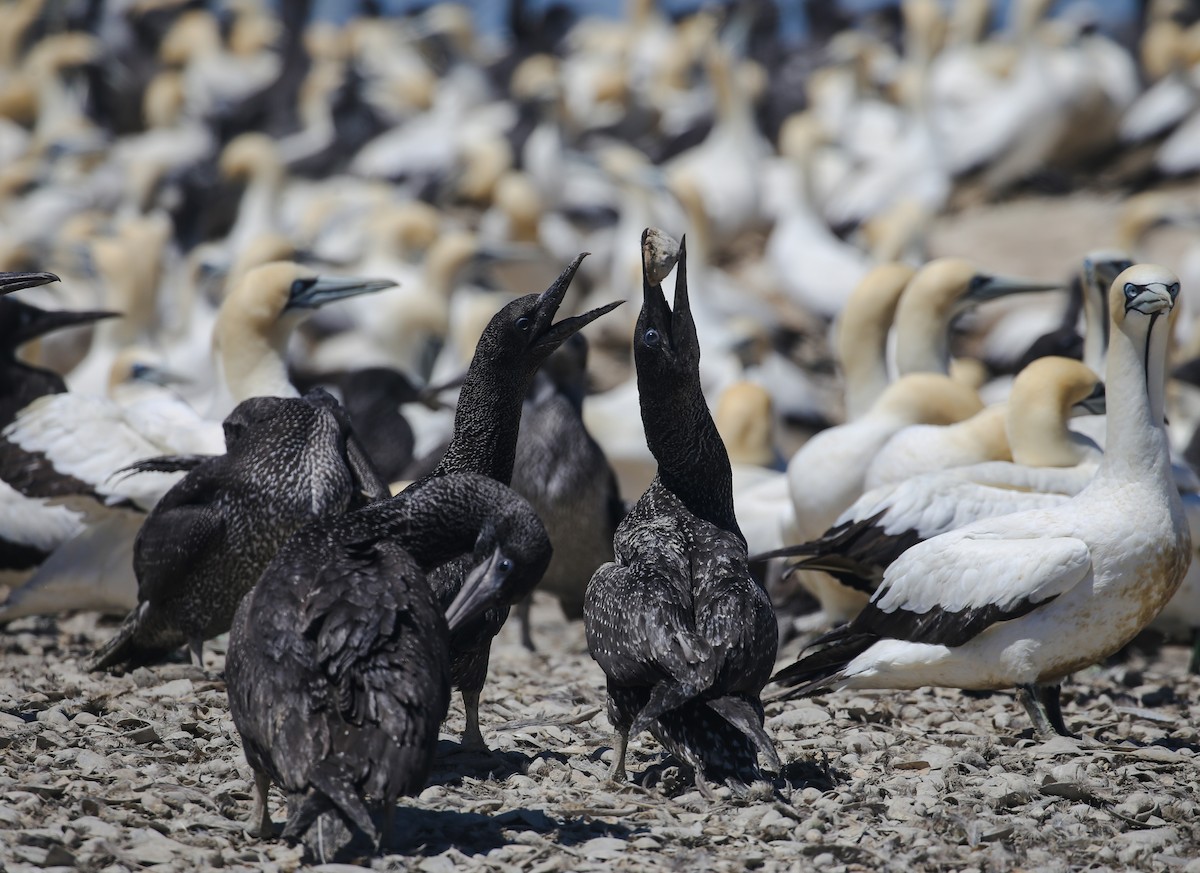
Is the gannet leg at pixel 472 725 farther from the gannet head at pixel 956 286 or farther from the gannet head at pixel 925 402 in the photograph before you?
the gannet head at pixel 956 286

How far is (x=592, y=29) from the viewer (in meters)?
35.7

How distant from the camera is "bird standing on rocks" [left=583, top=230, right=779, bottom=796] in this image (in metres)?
5.23

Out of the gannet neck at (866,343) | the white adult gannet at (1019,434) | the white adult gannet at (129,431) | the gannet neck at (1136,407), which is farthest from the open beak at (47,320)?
the gannet neck at (1136,407)

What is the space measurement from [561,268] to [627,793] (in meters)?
12.2

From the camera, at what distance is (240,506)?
21.8 ft

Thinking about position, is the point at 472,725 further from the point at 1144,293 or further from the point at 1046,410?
the point at 1046,410

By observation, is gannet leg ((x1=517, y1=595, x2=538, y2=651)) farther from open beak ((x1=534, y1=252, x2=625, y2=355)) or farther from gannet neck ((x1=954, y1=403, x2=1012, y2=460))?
open beak ((x1=534, y1=252, x2=625, y2=355))

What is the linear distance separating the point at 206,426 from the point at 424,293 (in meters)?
7.19

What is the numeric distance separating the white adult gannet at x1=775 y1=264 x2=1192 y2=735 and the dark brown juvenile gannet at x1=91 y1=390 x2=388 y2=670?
1875mm

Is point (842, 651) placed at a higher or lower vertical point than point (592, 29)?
lower

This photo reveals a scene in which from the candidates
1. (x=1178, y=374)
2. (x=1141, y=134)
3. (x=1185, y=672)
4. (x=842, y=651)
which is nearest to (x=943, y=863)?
(x=842, y=651)

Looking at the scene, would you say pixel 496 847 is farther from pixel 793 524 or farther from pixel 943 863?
pixel 793 524

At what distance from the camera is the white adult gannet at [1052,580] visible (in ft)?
19.9

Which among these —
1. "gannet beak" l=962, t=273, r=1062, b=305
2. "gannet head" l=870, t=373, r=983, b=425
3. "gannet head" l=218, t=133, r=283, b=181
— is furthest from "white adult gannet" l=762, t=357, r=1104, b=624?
"gannet head" l=218, t=133, r=283, b=181
